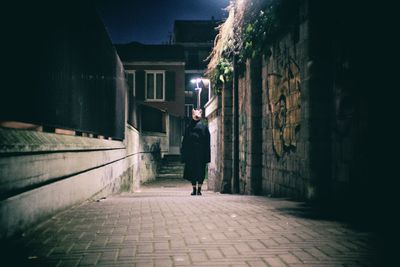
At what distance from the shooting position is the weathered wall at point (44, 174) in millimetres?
3236

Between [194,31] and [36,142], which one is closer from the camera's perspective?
[36,142]

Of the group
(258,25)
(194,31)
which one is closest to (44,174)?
(258,25)

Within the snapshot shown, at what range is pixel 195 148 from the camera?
949cm

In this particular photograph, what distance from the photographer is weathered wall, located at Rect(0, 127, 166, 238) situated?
10.6 feet

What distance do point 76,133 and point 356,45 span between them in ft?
13.3

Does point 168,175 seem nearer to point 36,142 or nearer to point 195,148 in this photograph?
point 195,148

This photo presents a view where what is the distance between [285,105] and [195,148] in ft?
9.34

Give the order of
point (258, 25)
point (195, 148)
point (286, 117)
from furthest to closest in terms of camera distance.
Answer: point (195, 148) < point (258, 25) < point (286, 117)

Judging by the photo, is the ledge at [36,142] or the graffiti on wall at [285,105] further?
the graffiti on wall at [285,105]

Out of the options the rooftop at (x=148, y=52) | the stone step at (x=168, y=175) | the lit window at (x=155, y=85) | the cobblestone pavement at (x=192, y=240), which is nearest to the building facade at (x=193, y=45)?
the rooftop at (x=148, y=52)

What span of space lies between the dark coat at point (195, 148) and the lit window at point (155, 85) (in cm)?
2235

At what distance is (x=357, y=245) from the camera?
11.2 ft

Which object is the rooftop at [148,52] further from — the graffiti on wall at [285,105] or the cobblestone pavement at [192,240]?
the cobblestone pavement at [192,240]

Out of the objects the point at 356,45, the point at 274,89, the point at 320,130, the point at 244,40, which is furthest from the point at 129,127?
the point at 356,45
